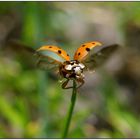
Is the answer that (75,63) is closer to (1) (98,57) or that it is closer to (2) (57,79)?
(1) (98,57)

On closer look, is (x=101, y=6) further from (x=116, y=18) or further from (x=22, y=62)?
(x=22, y=62)

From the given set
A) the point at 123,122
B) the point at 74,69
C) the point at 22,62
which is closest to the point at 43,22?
the point at 22,62

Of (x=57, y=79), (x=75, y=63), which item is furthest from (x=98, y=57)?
(x=57, y=79)

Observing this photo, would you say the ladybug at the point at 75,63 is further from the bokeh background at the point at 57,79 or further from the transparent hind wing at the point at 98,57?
the bokeh background at the point at 57,79

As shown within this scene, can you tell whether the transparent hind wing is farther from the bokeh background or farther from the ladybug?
the bokeh background

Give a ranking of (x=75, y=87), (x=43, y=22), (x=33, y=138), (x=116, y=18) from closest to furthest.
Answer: (x=75, y=87)
(x=33, y=138)
(x=43, y=22)
(x=116, y=18)

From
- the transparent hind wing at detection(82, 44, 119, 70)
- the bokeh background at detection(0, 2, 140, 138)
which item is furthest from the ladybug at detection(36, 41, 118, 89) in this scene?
the bokeh background at detection(0, 2, 140, 138)

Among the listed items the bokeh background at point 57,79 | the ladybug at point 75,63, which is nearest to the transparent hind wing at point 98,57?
the ladybug at point 75,63
